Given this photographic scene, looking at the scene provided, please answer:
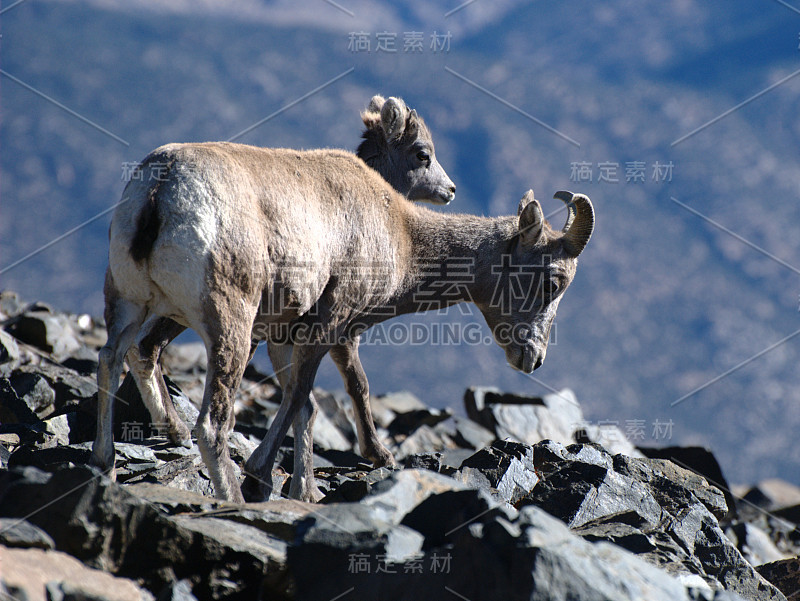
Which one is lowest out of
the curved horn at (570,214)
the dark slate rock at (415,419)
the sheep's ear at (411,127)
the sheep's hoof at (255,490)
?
the dark slate rock at (415,419)

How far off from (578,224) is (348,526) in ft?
18.9

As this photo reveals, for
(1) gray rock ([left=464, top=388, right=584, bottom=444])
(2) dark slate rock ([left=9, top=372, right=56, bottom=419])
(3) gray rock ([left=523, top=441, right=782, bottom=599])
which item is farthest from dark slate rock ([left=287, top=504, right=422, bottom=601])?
(1) gray rock ([left=464, top=388, right=584, bottom=444])

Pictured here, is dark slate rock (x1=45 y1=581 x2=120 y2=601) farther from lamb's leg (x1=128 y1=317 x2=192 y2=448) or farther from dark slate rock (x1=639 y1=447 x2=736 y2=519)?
dark slate rock (x1=639 y1=447 x2=736 y2=519)

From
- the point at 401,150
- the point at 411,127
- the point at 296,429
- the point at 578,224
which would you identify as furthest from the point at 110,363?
the point at 411,127

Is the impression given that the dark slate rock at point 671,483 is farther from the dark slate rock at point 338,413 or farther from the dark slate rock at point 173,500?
the dark slate rock at point 338,413

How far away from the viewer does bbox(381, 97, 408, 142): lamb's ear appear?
12164 millimetres

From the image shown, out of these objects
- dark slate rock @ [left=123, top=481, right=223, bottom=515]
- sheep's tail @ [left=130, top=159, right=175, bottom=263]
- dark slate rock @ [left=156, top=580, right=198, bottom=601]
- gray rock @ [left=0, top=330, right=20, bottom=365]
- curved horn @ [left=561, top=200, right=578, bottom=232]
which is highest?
sheep's tail @ [left=130, top=159, right=175, bottom=263]

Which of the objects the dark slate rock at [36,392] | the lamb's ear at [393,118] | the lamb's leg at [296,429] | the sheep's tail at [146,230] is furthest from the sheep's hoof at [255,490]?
the lamb's ear at [393,118]

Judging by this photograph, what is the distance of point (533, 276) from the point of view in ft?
32.6

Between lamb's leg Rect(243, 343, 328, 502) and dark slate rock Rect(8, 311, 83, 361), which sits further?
dark slate rock Rect(8, 311, 83, 361)

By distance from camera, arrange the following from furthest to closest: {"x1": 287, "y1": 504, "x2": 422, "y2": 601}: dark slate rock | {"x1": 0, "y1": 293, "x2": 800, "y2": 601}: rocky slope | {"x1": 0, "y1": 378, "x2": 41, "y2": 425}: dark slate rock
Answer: {"x1": 0, "y1": 378, "x2": 41, "y2": 425}: dark slate rock → {"x1": 287, "y1": 504, "x2": 422, "y2": 601}: dark slate rock → {"x1": 0, "y1": 293, "x2": 800, "y2": 601}: rocky slope

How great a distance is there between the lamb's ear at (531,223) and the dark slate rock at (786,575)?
4.11 m

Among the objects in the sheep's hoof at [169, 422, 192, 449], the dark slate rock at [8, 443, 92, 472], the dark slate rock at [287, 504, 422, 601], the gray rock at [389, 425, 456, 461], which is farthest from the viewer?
the gray rock at [389, 425, 456, 461]

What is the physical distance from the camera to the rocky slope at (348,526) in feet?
15.9
